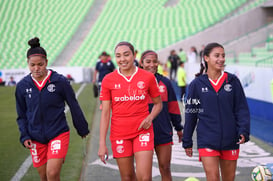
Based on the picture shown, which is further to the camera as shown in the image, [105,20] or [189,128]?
[105,20]

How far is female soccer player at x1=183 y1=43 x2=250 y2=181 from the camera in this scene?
6109mm

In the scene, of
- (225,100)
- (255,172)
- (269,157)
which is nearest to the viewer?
(225,100)

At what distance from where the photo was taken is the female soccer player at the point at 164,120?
7.20 m

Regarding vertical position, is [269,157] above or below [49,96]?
below

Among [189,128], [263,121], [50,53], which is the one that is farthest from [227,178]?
[50,53]

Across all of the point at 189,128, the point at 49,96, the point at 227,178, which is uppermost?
the point at 49,96

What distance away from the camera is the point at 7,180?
8766 millimetres

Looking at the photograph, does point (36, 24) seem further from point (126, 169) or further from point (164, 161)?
point (126, 169)

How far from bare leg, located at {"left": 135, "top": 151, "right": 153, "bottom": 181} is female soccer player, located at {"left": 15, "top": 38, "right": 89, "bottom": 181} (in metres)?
0.94

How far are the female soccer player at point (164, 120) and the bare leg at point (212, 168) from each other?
111 centimetres

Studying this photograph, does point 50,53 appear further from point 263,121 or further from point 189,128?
point 189,128

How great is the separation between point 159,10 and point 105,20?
4537 mm

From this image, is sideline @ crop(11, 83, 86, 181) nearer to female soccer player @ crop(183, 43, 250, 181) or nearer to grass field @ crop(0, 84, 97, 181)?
grass field @ crop(0, 84, 97, 181)

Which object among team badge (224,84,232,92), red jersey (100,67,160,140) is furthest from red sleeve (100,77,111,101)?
team badge (224,84,232,92)
